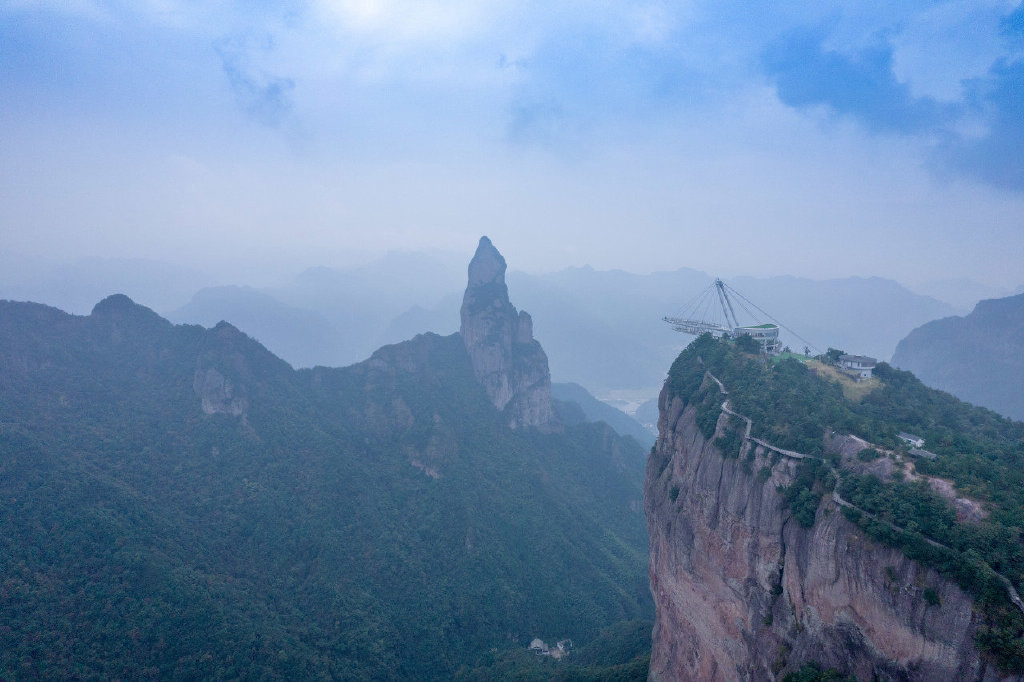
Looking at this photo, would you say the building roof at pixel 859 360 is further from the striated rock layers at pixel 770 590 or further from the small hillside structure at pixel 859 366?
the striated rock layers at pixel 770 590

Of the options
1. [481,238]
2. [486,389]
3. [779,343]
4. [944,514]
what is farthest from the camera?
[481,238]

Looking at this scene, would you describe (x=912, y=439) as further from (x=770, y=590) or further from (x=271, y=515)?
(x=271, y=515)

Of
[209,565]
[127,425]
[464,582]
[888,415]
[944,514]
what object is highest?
[888,415]

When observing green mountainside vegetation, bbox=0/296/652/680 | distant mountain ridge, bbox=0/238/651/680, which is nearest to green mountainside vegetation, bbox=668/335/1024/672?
green mountainside vegetation, bbox=0/296/652/680

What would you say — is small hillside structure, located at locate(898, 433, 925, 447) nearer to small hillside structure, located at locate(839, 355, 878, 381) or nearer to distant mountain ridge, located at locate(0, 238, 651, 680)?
small hillside structure, located at locate(839, 355, 878, 381)

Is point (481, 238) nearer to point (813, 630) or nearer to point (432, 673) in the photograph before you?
point (432, 673)

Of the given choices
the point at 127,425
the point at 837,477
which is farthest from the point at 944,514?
the point at 127,425

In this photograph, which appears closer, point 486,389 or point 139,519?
point 139,519
